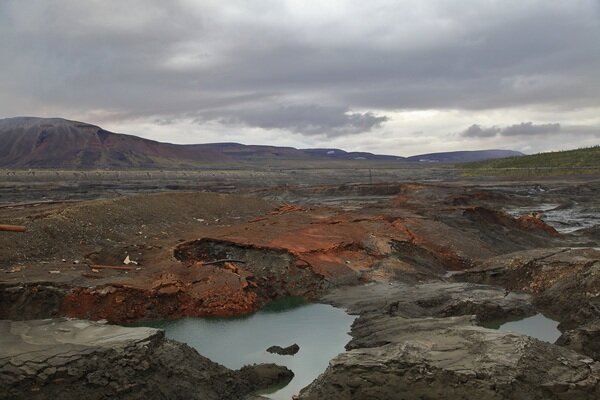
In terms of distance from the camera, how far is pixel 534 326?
505 inches

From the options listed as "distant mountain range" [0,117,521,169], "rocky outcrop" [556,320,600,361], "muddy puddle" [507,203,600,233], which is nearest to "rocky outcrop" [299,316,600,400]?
"rocky outcrop" [556,320,600,361]

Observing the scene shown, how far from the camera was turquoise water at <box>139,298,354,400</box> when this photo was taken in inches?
419

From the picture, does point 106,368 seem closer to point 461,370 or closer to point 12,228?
point 461,370

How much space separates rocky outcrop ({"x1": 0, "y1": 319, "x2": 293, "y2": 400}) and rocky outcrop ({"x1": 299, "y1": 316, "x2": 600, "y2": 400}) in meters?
1.62

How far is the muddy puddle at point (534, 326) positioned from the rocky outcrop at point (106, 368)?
580 centimetres

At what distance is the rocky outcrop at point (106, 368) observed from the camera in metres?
7.77

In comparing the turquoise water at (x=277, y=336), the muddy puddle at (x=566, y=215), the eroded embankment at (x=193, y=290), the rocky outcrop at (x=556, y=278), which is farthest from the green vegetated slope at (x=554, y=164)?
the turquoise water at (x=277, y=336)

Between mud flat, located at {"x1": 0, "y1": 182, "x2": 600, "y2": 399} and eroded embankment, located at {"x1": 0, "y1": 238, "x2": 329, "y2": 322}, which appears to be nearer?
mud flat, located at {"x1": 0, "y1": 182, "x2": 600, "y2": 399}

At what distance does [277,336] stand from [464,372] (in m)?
5.66

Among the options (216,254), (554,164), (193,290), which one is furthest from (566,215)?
(554,164)

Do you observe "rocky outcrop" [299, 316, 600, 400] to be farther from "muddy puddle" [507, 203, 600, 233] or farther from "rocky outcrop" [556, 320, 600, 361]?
"muddy puddle" [507, 203, 600, 233]

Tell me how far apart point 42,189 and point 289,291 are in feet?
140

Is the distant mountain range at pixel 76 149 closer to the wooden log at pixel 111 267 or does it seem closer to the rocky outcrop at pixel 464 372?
the wooden log at pixel 111 267

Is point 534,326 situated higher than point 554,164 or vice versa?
point 554,164
